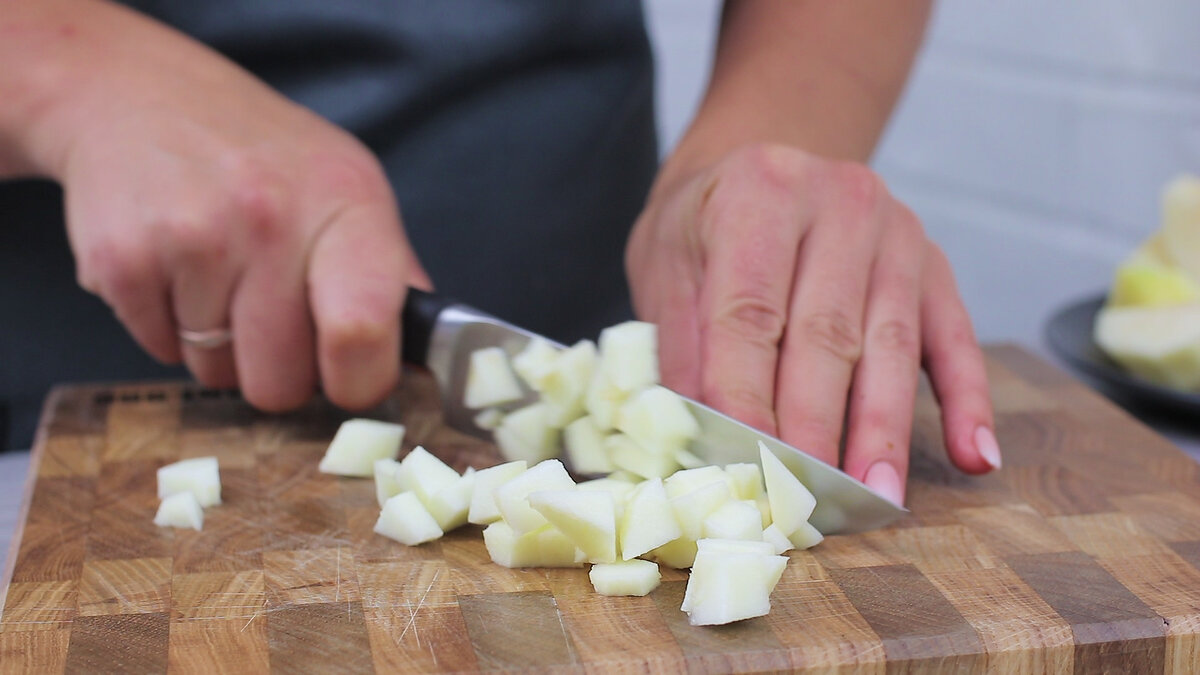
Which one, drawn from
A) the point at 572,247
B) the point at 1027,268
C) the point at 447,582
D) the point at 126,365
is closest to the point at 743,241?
the point at 447,582

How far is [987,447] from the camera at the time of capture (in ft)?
3.17

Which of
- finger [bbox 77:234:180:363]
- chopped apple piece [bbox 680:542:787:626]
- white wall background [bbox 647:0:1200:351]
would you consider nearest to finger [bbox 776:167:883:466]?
chopped apple piece [bbox 680:542:787:626]

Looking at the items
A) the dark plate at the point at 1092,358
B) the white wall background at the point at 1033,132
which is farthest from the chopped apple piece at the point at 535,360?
the white wall background at the point at 1033,132

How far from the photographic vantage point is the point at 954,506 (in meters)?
0.95

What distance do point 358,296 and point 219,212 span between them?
0.13 meters

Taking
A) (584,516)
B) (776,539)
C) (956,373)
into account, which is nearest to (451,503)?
(584,516)

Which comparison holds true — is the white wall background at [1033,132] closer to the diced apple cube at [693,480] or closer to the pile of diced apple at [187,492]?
the diced apple cube at [693,480]

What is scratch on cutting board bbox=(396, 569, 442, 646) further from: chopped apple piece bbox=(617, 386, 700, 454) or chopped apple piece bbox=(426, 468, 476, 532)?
chopped apple piece bbox=(617, 386, 700, 454)

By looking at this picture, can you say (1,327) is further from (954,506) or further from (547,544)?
(954,506)

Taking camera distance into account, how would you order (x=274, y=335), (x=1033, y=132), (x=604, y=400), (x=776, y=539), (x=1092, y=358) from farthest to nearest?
(x=1033, y=132)
(x=1092, y=358)
(x=274, y=335)
(x=604, y=400)
(x=776, y=539)

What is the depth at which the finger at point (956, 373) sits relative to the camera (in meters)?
0.97

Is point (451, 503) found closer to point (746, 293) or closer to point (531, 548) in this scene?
point (531, 548)

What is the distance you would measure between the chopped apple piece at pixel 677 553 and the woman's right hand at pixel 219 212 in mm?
346

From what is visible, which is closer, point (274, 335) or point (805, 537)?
point (805, 537)
